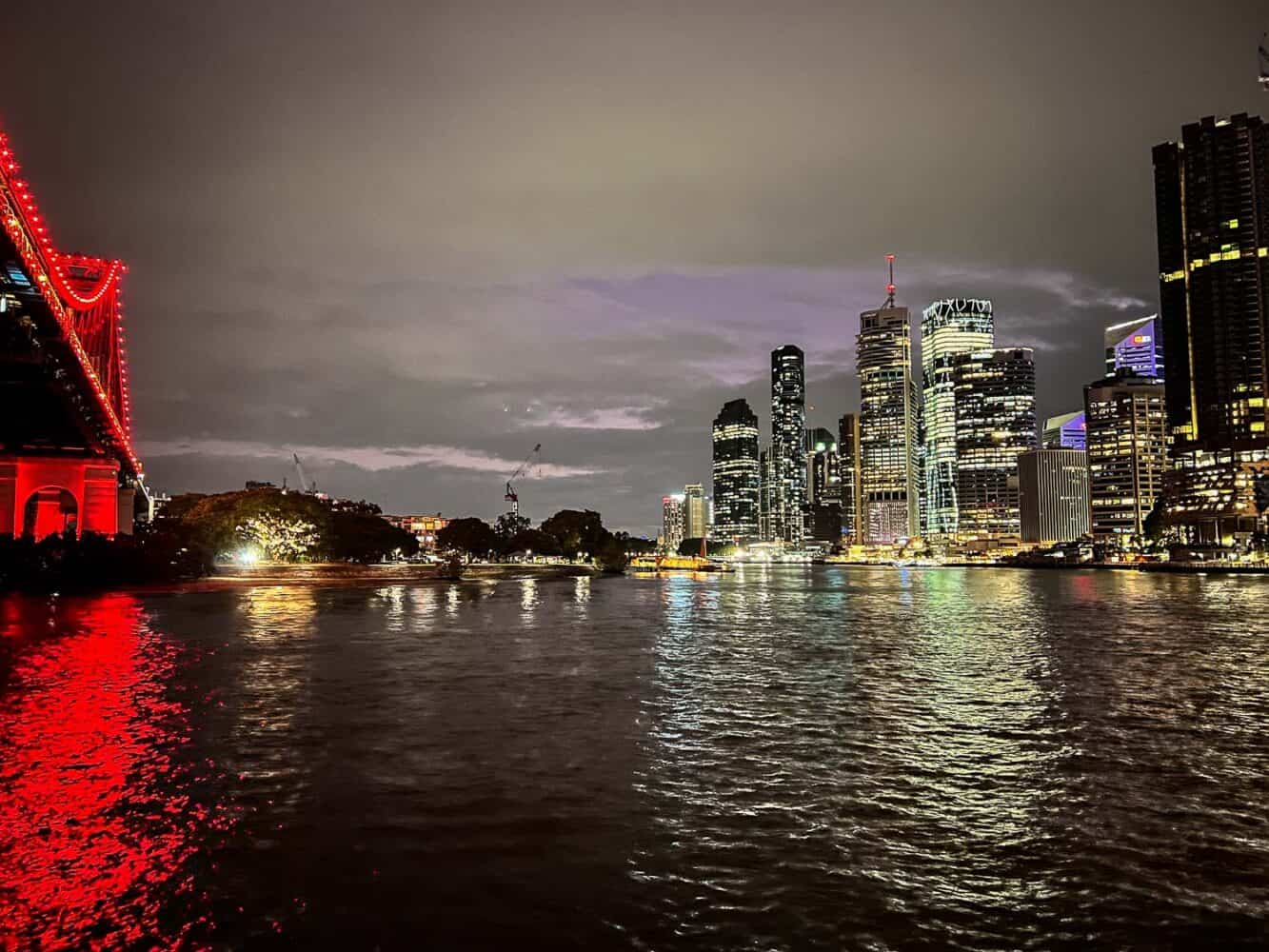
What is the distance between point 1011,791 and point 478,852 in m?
8.06

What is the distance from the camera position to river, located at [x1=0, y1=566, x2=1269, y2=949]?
28.6 ft

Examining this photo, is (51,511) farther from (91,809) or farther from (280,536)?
(91,809)

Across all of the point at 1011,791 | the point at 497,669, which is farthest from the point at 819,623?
the point at 1011,791

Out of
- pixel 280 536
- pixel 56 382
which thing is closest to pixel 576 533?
pixel 280 536

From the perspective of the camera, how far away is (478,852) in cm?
1069

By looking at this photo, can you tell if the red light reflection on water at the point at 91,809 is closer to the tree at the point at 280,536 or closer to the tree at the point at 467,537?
the tree at the point at 280,536

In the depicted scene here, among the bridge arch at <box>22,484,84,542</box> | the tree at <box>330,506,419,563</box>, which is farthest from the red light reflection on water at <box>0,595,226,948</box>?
the tree at <box>330,506,419,563</box>

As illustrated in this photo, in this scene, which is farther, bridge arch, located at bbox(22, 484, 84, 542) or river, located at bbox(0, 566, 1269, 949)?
bridge arch, located at bbox(22, 484, 84, 542)

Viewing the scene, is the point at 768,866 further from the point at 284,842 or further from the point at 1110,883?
the point at 284,842

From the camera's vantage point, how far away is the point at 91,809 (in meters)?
12.2

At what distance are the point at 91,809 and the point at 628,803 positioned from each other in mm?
7396

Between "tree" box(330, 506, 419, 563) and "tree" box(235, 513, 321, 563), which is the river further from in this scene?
"tree" box(330, 506, 419, 563)

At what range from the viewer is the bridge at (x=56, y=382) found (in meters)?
48.3

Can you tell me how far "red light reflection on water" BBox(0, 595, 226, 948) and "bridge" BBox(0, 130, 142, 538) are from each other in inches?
1255
